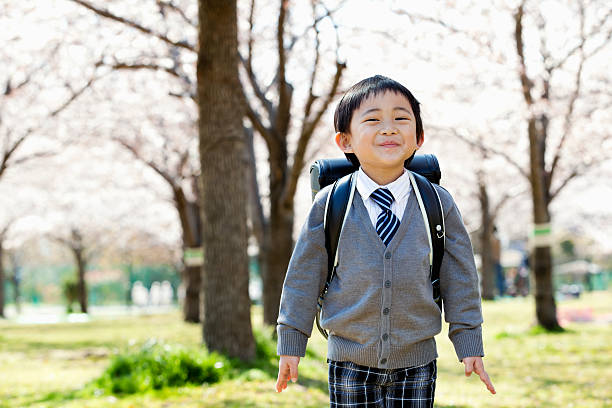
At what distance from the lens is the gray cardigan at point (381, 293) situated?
2.28 m

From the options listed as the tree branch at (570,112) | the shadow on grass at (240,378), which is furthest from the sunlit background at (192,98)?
the shadow on grass at (240,378)

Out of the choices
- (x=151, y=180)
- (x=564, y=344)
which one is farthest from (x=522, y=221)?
(x=564, y=344)

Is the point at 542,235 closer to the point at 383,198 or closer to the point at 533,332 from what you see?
the point at 533,332

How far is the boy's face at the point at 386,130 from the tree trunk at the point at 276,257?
7719mm

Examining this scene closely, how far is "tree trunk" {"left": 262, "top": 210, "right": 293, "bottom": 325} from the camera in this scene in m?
10.2

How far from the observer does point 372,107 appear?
239 cm

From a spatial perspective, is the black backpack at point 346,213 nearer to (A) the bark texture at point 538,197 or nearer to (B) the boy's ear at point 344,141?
(B) the boy's ear at point 344,141

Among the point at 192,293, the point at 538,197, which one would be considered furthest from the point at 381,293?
the point at 192,293

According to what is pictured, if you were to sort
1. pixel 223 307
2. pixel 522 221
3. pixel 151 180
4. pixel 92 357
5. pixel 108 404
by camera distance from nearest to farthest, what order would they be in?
pixel 108 404, pixel 223 307, pixel 92 357, pixel 151 180, pixel 522 221

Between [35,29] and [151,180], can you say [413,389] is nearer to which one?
[35,29]

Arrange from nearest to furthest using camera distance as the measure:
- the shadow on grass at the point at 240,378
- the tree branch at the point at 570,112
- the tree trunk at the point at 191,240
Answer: the shadow on grass at the point at 240,378 → the tree branch at the point at 570,112 → the tree trunk at the point at 191,240

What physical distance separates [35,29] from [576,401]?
10.9m

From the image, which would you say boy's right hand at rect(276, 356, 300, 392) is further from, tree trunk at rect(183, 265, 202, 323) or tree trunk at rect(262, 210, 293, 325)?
tree trunk at rect(183, 265, 202, 323)

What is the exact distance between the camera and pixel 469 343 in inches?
90.5
